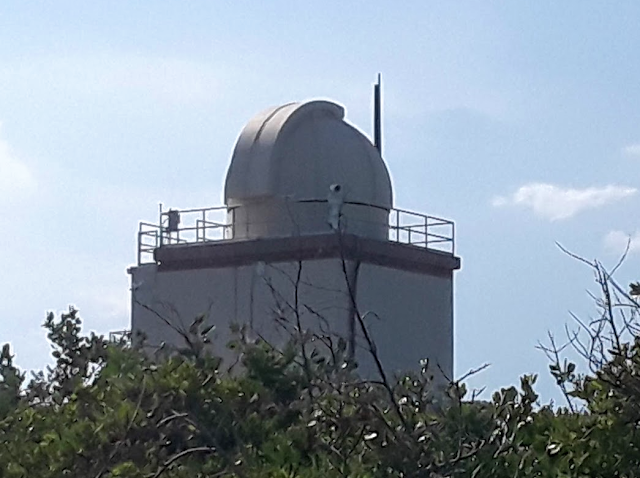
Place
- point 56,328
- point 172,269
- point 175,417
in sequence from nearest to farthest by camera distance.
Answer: point 175,417
point 56,328
point 172,269

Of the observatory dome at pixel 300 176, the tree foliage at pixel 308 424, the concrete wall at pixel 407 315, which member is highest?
the observatory dome at pixel 300 176

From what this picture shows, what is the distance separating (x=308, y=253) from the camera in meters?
22.7

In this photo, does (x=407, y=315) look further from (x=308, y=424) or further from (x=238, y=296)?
(x=308, y=424)

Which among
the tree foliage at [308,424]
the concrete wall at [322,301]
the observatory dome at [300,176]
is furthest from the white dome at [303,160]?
the tree foliage at [308,424]

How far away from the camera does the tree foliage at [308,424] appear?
598 centimetres

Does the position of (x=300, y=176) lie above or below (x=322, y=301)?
above

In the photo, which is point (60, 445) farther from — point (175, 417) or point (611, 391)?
point (611, 391)

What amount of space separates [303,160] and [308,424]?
55.8 ft

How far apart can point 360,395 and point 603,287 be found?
1.11 meters

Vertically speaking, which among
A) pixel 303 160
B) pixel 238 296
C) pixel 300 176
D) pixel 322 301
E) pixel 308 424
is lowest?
pixel 308 424

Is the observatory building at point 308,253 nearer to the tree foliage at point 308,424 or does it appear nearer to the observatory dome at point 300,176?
the observatory dome at point 300,176

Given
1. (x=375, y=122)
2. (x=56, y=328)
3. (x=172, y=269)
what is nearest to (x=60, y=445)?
(x=56, y=328)

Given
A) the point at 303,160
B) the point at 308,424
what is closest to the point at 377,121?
the point at 303,160

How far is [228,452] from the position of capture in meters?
6.98
